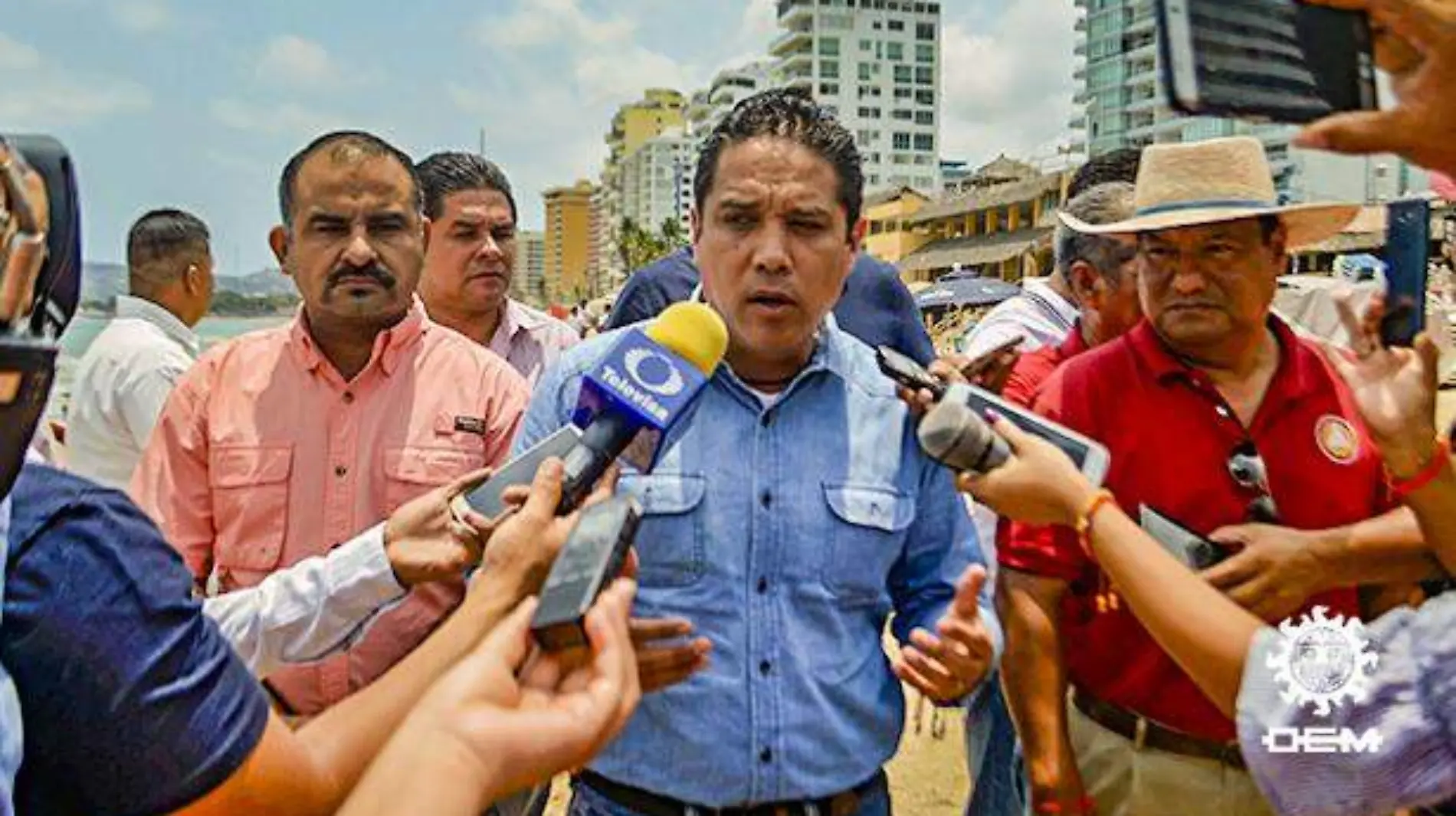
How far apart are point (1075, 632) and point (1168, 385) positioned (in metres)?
0.57

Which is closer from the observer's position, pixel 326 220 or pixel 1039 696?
pixel 1039 696

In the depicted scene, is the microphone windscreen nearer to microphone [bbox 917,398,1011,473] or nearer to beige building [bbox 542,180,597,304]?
microphone [bbox 917,398,1011,473]

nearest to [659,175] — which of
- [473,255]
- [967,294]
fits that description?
[967,294]

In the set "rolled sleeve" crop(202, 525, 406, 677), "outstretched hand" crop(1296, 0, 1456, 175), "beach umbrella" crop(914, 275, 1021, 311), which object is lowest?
"rolled sleeve" crop(202, 525, 406, 677)

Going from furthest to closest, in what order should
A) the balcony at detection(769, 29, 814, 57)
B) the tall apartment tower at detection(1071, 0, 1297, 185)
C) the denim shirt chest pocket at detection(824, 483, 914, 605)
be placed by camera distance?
the balcony at detection(769, 29, 814, 57) < the tall apartment tower at detection(1071, 0, 1297, 185) < the denim shirt chest pocket at detection(824, 483, 914, 605)

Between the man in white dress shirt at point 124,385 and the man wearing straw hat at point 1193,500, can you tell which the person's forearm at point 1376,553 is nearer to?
the man wearing straw hat at point 1193,500

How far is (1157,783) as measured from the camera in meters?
2.25

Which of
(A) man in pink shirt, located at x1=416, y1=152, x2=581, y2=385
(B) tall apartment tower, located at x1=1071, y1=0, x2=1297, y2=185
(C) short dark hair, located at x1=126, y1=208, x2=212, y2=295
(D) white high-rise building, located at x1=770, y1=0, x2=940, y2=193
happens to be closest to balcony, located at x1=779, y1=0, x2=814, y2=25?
(D) white high-rise building, located at x1=770, y1=0, x2=940, y2=193

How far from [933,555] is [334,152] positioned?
6.34 feet

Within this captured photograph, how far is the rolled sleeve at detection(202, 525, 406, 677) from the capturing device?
2162 mm

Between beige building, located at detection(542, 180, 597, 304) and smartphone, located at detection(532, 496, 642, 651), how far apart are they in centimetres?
13288

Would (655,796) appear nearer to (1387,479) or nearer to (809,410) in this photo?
(809,410)

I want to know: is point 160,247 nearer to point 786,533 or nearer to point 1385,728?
point 786,533

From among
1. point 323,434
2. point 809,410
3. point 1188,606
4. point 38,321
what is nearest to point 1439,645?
point 1188,606
